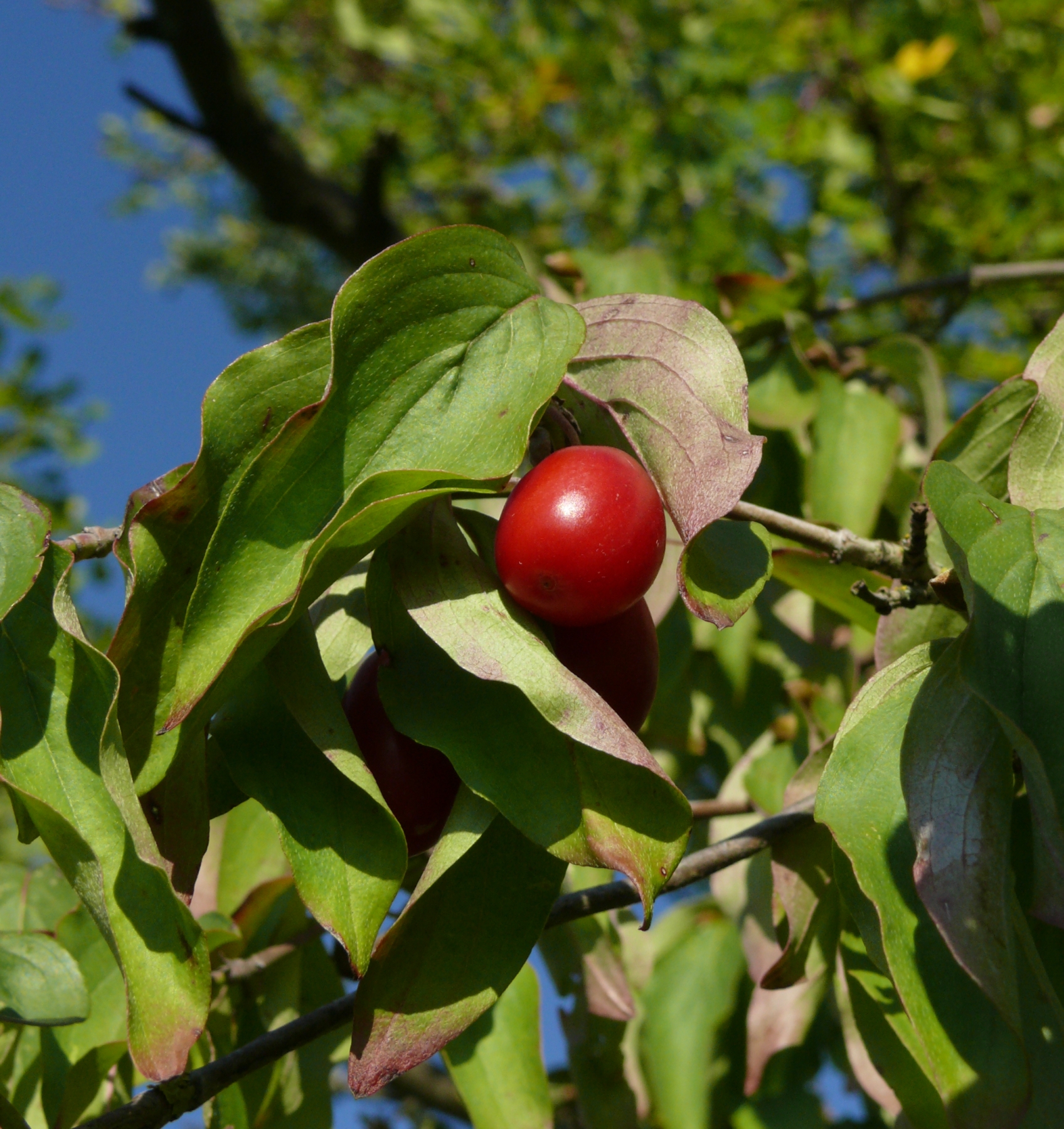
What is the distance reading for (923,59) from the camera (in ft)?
10.1

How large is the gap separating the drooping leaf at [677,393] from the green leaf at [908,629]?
29 cm

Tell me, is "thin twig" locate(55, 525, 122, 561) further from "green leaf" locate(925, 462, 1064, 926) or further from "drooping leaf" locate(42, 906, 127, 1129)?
"green leaf" locate(925, 462, 1064, 926)

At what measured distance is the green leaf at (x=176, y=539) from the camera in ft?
2.05

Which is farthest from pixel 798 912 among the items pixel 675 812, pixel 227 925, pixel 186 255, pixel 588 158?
pixel 186 255

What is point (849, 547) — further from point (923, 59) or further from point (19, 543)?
point (923, 59)

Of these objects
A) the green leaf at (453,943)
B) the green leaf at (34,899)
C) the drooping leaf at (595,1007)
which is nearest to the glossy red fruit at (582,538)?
the green leaf at (453,943)

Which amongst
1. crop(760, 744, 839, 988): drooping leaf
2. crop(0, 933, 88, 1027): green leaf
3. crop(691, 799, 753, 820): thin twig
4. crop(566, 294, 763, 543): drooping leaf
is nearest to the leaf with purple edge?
crop(566, 294, 763, 543): drooping leaf

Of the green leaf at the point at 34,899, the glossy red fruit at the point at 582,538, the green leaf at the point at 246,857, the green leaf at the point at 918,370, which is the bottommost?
the green leaf at the point at 246,857

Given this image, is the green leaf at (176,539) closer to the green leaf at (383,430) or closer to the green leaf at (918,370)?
the green leaf at (383,430)

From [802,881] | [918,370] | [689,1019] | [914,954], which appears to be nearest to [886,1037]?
[802,881]

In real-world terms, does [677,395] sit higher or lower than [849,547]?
higher

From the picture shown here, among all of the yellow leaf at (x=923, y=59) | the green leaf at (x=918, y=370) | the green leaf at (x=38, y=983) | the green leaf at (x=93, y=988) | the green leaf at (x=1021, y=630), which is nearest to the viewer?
the green leaf at (x=1021, y=630)

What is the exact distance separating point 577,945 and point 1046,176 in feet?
8.79

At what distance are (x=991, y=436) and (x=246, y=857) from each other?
86 centimetres
